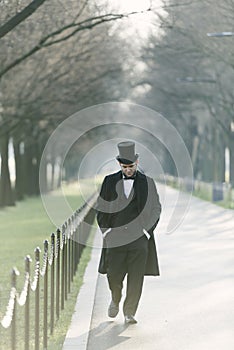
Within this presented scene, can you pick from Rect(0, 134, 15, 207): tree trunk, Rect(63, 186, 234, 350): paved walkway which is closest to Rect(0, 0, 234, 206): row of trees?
Rect(0, 134, 15, 207): tree trunk

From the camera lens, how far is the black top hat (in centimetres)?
1219

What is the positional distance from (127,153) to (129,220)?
78 centimetres

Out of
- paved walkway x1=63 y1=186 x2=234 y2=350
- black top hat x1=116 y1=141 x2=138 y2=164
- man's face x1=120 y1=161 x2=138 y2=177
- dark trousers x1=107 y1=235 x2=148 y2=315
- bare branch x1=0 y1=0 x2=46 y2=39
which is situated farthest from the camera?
bare branch x1=0 y1=0 x2=46 y2=39

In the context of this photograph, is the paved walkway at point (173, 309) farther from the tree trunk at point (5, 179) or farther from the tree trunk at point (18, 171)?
the tree trunk at point (18, 171)

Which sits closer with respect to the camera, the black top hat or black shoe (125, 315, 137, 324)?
the black top hat

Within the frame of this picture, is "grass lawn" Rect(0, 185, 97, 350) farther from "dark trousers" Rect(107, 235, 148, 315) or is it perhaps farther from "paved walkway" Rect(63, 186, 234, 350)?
"dark trousers" Rect(107, 235, 148, 315)

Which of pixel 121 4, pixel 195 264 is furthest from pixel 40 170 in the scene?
pixel 195 264

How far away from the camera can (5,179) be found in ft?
175

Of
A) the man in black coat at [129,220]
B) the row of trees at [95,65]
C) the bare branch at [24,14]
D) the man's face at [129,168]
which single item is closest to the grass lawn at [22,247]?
the man in black coat at [129,220]

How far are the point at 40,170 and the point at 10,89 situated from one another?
26445mm

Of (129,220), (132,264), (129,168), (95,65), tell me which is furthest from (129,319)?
(95,65)

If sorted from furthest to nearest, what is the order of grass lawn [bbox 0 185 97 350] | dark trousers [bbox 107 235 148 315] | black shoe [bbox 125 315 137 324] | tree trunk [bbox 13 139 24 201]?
tree trunk [bbox 13 139 24 201], grass lawn [bbox 0 185 97 350], black shoe [bbox 125 315 137 324], dark trousers [bbox 107 235 148 315]

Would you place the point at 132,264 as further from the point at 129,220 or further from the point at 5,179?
the point at 5,179

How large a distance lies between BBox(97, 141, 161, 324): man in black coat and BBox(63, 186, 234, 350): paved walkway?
582 millimetres
